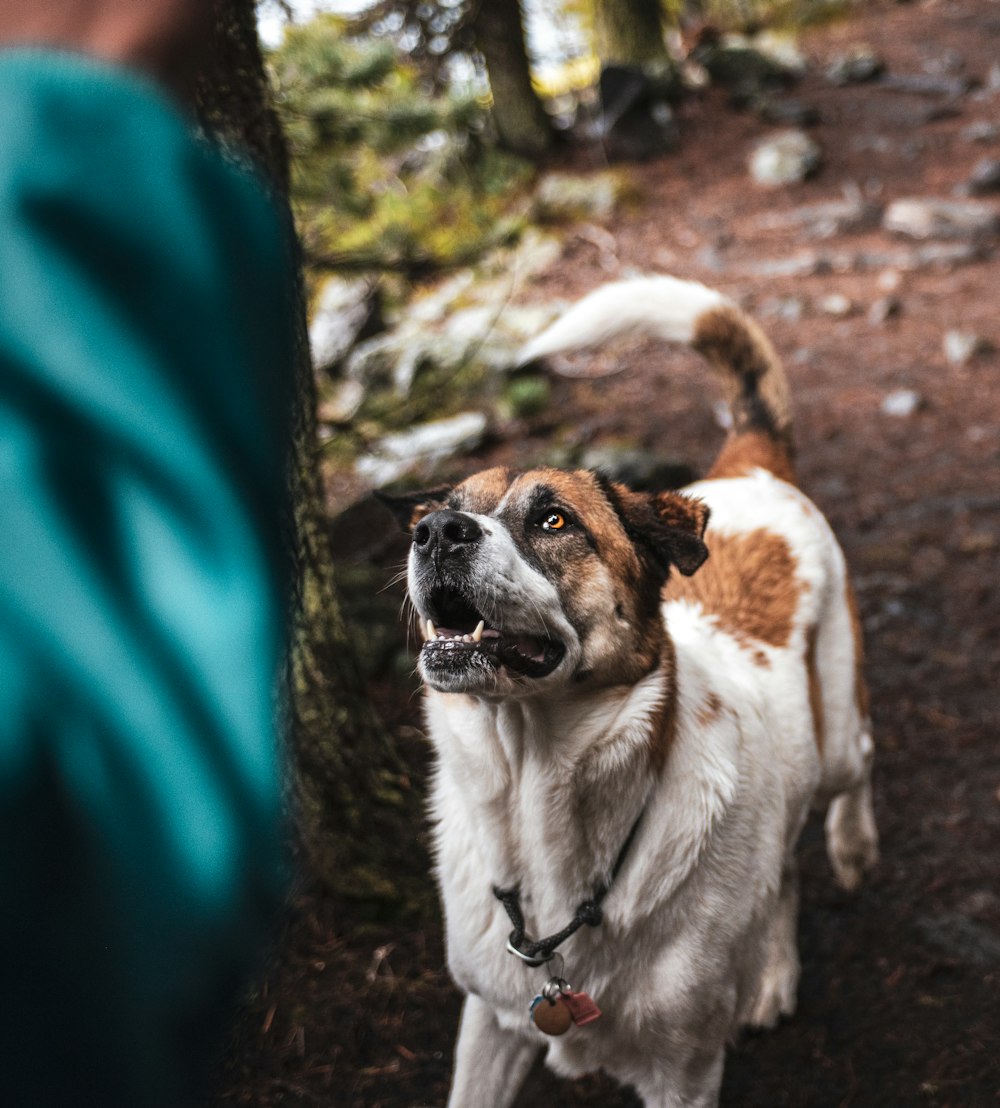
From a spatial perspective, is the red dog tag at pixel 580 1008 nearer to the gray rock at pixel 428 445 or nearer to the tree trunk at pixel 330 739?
the tree trunk at pixel 330 739

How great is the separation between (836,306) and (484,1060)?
709 centimetres

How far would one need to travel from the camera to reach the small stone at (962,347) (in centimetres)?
688

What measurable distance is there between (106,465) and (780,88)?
42.4 ft

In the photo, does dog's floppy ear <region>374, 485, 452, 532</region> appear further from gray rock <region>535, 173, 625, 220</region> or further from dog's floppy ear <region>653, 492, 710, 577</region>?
gray rock <region>535, 173, 625, 220</region>

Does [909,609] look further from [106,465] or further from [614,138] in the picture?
[614,138]

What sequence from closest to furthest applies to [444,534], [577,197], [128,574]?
[128,574]
[444,534]
[577,197]

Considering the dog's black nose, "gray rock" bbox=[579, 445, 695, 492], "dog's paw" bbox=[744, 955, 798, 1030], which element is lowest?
"gray rock" bbox=[579, 445, 695, 492]

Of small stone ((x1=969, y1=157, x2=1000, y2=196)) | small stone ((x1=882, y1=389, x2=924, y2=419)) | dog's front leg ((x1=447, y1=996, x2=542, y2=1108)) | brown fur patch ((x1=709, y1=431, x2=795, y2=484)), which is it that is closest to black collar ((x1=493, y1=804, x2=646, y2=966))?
dog's front leg ((x1=447, y1=996, x2=542, y2=1108))

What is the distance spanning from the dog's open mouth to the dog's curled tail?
1.03 metres

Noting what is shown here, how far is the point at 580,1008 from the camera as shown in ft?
6.76

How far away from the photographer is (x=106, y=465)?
737 mm

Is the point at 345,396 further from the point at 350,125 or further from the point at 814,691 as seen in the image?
the point at 814,691

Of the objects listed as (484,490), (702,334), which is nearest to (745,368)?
(702,334)

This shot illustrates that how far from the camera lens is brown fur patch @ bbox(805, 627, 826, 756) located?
2.92 m
